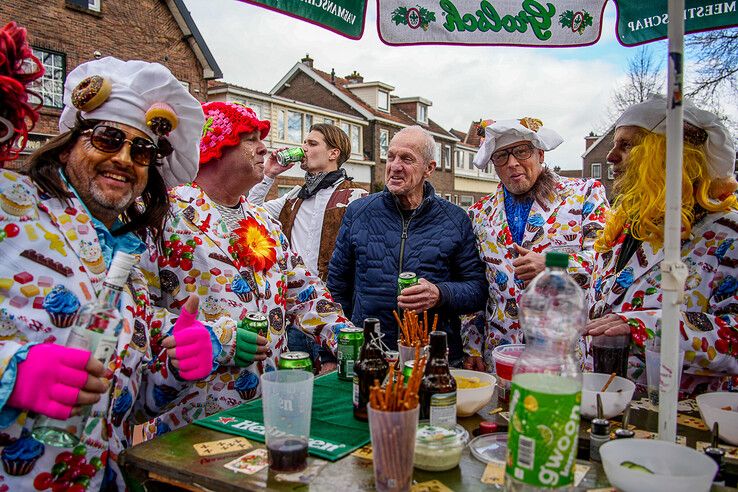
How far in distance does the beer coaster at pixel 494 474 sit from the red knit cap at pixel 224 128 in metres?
2.12

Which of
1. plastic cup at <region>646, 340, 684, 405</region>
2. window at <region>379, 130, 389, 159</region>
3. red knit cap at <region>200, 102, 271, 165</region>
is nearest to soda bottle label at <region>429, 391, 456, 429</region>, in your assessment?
plastic cup at <region>646, 340, 684, 405</region>

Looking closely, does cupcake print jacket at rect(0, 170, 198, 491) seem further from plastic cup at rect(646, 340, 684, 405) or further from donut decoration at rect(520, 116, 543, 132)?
donut decoration at rect(520, 116, 543, 132)

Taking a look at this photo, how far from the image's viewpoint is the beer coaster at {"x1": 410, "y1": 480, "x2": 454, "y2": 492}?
1541 mm

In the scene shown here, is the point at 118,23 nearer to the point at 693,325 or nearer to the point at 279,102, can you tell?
the point at 279,102

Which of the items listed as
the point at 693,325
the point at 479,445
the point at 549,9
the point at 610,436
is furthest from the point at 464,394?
the point at 549,9

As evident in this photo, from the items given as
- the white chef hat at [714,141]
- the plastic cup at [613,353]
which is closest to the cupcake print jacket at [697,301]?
the plastic cup at [613,353]

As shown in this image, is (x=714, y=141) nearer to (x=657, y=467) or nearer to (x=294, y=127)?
(x=657, y=467)

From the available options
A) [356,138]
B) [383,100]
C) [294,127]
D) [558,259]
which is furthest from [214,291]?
[383,100]

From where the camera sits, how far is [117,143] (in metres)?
2.17

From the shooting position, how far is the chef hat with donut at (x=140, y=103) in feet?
7.18

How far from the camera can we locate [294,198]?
543 centimetres

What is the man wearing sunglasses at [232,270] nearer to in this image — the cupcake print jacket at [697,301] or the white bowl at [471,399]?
the white bowl at [471,399]

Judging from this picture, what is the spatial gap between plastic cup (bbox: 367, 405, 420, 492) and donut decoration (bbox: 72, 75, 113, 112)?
1608 mm

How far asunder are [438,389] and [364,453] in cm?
33
